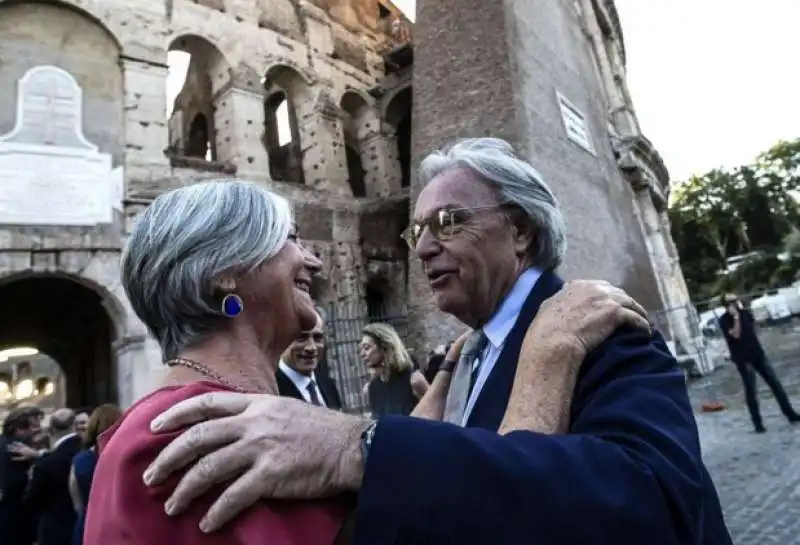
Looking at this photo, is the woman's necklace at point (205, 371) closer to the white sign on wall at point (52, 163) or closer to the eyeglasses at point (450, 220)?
the eyeglasses at point (450, 220)

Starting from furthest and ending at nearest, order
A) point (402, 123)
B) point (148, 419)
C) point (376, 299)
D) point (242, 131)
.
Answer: point (402, 123)
point (376, 299)
point (242, 131)
point (148, 419)

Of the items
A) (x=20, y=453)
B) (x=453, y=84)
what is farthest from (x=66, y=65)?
(x=20, y=453)

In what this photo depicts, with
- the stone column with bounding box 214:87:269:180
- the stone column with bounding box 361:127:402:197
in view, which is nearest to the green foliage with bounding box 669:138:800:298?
the stone column with bounding box 361:127:402:197

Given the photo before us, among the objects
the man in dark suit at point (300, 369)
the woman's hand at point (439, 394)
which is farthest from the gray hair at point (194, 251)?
the man in dark suit at point (300, 369)

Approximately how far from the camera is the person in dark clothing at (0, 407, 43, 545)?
4.66m

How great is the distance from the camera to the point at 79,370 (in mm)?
14812

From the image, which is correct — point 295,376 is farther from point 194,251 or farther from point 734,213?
point 734,213

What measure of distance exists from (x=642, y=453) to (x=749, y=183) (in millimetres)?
49514

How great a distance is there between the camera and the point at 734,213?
4344 centimetres

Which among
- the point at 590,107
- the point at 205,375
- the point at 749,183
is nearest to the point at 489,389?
the point at 205,375

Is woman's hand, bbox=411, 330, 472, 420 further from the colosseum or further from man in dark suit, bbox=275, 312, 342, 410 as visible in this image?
the colosseum

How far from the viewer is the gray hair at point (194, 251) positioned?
3.91ft

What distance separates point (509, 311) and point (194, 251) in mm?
759

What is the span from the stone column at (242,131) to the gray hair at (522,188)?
11.1 meters
